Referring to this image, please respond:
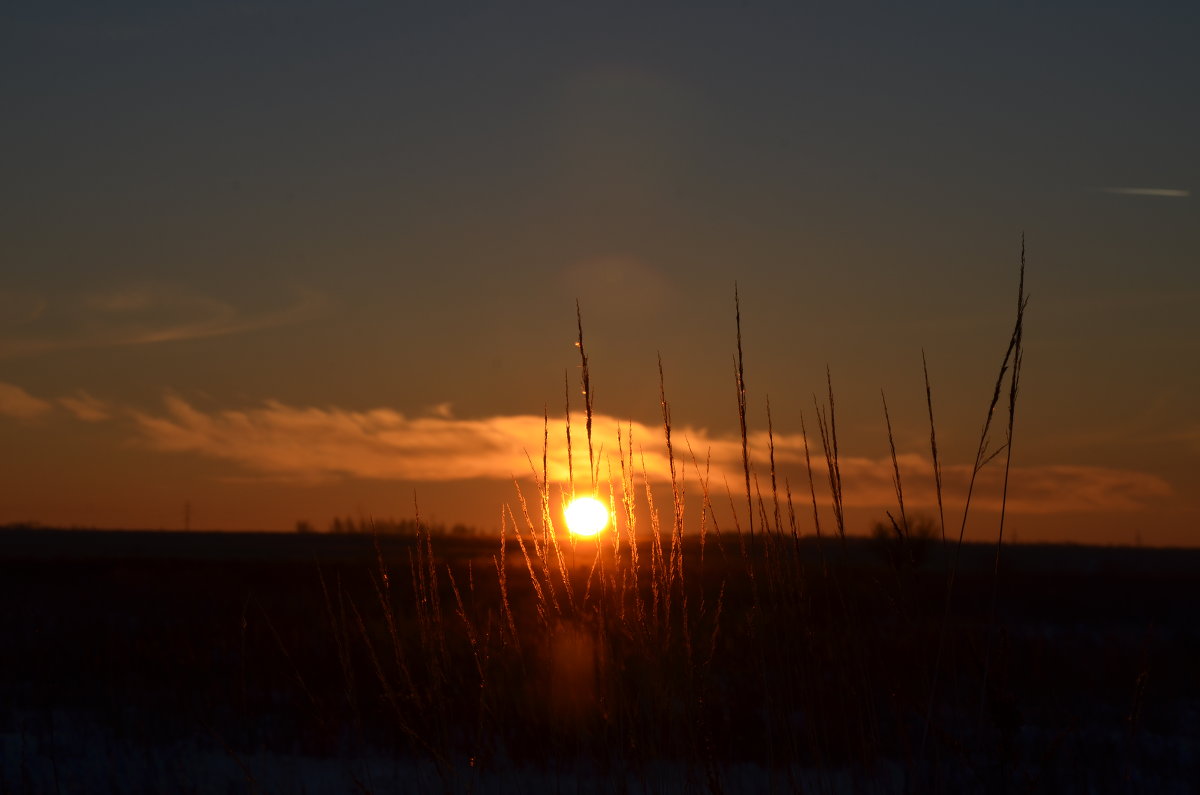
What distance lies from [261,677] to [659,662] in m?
6.92

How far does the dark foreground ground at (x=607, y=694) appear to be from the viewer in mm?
2920

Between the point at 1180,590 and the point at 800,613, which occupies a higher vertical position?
the point at 800,613

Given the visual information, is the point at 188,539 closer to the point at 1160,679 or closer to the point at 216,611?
the point at 216,611

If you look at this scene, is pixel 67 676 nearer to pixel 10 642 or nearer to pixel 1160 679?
pixel 10 642

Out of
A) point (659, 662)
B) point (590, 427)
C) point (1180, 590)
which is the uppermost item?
point (590, 427)

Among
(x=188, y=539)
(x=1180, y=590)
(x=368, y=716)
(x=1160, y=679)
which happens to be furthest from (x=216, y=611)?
(x=188, y=539)

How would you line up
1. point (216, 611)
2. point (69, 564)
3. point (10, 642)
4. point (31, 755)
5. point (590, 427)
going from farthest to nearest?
point (69, 564) < point (216, 611) < point (10, 642) < point (31, 755) < point (590, 427)

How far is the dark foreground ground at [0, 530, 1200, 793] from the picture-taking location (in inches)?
115

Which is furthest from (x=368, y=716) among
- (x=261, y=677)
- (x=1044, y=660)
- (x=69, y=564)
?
(x=69, y=564)

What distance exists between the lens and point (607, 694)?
2951 millimetres

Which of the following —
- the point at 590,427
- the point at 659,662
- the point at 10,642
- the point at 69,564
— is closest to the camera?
the point at 659,662

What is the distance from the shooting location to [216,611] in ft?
44.6

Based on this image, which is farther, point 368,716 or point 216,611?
point 216,611

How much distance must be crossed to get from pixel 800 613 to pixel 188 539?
82417 millimetres
